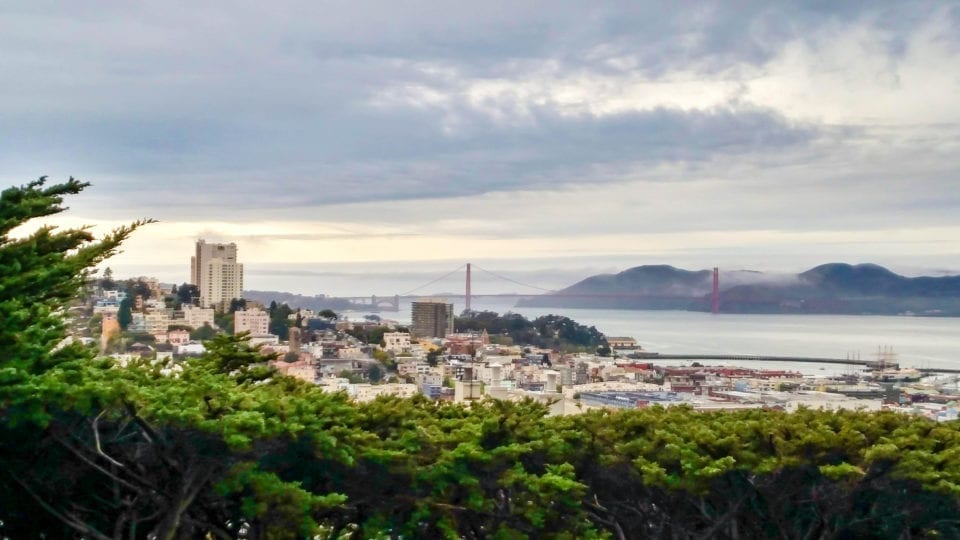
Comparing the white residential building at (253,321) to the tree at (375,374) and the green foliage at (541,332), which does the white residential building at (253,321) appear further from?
the green foliage at (541,332)

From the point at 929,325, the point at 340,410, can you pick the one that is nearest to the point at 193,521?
the point at 340,410

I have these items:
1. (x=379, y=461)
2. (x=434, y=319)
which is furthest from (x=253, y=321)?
(x=379, y=461)

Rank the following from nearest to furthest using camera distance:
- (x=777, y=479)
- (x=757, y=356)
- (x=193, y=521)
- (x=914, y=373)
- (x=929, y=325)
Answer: (x=193, y=521), (x=777, y=479), (x=914, y=373), (x=757, y=356), (x=929, y=325)

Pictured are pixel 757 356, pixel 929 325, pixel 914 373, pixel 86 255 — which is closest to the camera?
pixel 86 255

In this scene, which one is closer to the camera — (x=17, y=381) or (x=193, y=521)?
(x=17, y=381)

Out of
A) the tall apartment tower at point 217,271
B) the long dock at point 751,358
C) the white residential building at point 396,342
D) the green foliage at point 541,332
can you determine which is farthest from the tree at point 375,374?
the long dock at point 751,358

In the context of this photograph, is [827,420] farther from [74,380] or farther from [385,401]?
[74,380]
